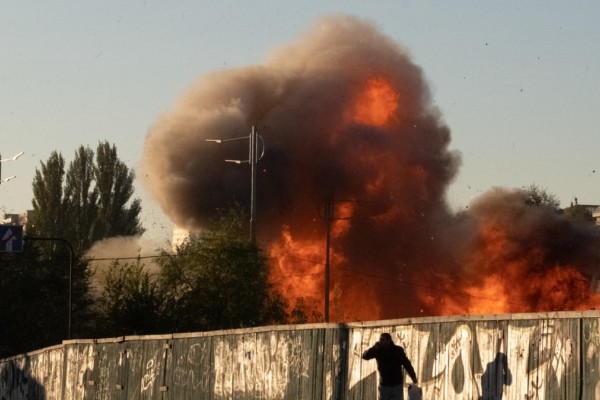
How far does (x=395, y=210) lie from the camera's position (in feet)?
294

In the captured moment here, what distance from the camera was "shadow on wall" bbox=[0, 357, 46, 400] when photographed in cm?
4538

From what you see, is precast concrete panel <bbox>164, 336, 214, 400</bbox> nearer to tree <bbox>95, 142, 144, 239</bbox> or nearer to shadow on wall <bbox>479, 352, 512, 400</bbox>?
shadow on wall <bbox>479, 352, 512, 400</bbox>

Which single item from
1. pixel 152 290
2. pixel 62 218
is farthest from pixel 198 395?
pixel 62 218

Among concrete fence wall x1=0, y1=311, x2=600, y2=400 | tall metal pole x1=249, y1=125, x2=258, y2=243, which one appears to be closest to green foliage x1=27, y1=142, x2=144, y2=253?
tall metal pole x1=249, y1=125, x2=258, y2=243

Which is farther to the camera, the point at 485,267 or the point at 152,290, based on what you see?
the point at 485,267

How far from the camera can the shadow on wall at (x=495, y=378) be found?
20.4 metres

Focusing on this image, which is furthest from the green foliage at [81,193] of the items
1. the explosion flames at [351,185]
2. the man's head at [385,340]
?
the man's head at [385,340]

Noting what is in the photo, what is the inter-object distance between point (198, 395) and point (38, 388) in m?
15.3

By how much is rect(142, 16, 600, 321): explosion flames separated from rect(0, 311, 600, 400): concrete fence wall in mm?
46007

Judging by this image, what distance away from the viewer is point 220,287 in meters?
65.6

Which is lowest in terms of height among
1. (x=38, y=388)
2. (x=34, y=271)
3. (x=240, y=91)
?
Result: (x=38, y=388)

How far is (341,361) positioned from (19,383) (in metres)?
26.0

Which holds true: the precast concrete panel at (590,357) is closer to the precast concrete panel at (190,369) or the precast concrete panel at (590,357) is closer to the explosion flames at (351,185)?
the precast concrete panel at (190,369)

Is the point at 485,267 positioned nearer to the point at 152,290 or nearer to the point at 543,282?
the point at 543,282
